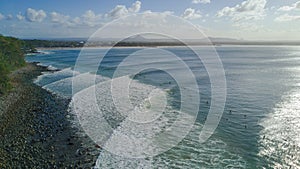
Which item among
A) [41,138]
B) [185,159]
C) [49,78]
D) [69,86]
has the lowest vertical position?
[185,159]

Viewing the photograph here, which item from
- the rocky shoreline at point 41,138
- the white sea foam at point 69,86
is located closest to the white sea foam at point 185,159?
the rocky shoreline at point 41,138

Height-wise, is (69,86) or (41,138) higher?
(69,86)

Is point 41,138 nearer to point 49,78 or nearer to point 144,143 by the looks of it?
point 144,143

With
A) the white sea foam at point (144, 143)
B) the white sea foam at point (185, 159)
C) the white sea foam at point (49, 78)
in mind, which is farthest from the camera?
the white sea foam at point (49, 78)

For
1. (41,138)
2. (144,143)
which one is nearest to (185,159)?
(144,143)

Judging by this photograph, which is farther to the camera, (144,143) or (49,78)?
(49,78)

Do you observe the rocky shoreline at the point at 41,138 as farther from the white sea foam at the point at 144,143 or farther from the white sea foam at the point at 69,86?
the white sea foam at the point at 69,86

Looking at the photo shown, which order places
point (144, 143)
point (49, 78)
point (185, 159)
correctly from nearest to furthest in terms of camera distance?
point (185, 159), point (144, 143), point (49, 78)

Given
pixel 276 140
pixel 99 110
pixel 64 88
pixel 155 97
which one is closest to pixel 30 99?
pixel 64 88

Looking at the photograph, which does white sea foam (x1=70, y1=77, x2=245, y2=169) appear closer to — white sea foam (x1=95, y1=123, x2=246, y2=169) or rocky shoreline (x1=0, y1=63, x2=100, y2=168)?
white sea foam (x1=95, y1=123, x2=246, y2=169)

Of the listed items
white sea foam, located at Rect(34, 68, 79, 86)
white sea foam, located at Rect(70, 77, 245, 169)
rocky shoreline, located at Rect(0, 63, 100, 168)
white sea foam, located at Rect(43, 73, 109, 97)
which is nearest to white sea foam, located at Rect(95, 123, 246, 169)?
white sea foam, located at Rect(70, 77, 245, 169)
